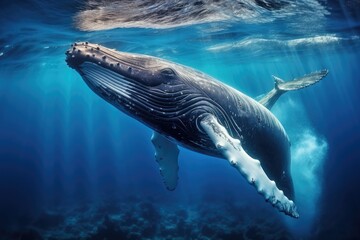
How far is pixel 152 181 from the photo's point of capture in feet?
117

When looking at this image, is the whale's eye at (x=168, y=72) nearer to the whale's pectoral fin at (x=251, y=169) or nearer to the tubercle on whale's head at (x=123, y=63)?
the tubercle on whale's head at (x=123, y=63)

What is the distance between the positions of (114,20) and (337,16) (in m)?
12.3

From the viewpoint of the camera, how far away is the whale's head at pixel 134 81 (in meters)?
4.62

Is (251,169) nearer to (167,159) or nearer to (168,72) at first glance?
(168,72)

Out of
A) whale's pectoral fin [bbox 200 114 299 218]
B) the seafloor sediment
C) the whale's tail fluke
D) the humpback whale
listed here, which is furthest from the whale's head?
the seafloor sediment

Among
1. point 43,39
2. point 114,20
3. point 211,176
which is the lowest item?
point 211,176

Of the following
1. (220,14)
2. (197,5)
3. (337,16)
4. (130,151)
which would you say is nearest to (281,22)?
(337,16)

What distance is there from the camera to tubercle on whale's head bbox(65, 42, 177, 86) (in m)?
4.55

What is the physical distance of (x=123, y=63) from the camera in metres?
4.77

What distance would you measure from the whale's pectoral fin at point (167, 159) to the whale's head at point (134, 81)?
2.25 m

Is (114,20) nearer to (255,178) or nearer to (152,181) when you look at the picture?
(255,178)

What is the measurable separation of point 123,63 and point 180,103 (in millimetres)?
1119

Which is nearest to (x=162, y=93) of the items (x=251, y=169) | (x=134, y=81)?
(x=134, y=81)

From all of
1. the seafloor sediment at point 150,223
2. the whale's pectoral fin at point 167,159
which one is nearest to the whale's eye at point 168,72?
the whale's pectoral fin at point 167,159
